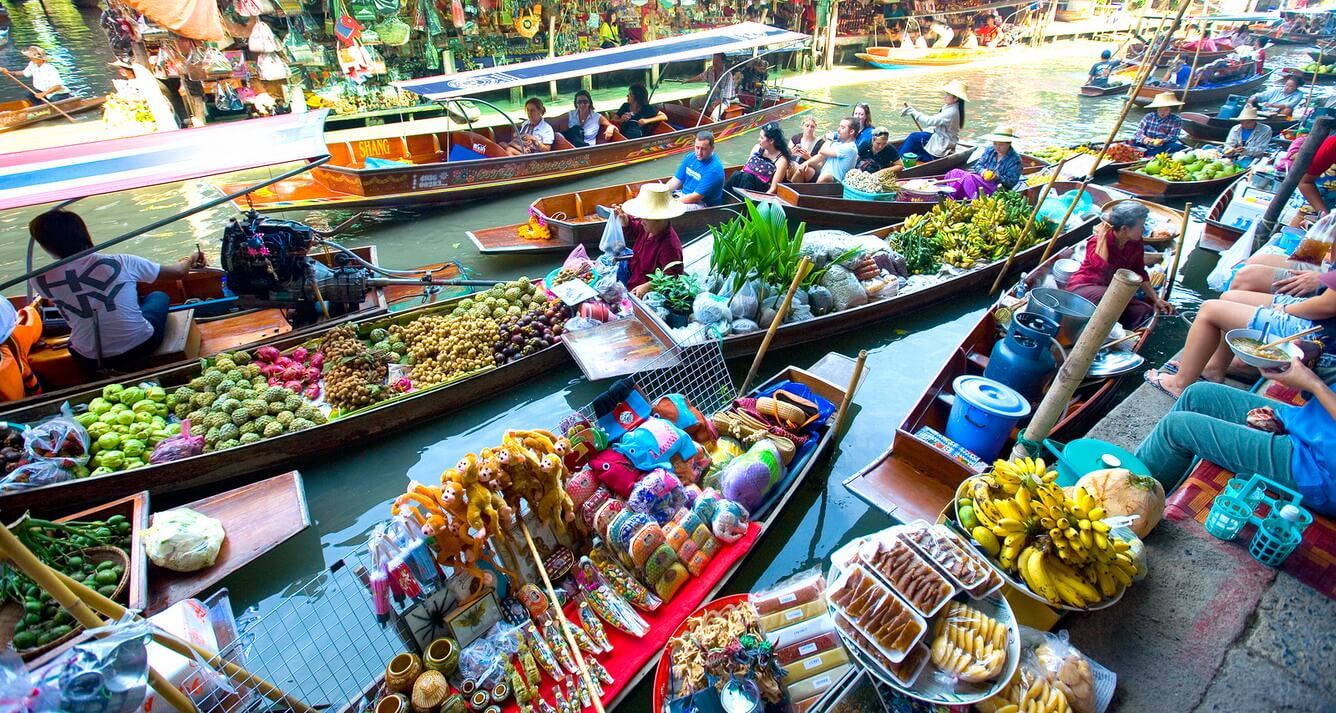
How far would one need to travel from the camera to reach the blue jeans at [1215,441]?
121 inches

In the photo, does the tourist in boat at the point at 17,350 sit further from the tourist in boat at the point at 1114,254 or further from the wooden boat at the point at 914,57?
the wooden boat at the point at 914,57

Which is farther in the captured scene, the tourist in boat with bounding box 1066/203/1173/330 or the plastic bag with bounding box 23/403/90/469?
the tourist in boat with bounding box 1066/203/1173/330

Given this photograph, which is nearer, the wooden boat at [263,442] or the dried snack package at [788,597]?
the dried snack package at [788,597]

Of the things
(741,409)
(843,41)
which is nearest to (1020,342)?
(741,409)

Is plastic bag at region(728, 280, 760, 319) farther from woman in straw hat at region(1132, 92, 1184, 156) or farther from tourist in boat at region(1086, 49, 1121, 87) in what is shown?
tourist in boat at region(1086, 49, 1121, 87)

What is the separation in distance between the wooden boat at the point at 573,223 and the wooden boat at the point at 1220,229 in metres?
4.63

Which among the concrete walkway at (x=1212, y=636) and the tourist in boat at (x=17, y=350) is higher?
the tourist in boat at (x=17, y=350)

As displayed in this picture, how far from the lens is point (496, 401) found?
5766mm

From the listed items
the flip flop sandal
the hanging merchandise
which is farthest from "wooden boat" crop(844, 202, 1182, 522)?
the hanging merchandise

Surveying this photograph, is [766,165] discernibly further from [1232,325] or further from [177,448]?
[177,448]

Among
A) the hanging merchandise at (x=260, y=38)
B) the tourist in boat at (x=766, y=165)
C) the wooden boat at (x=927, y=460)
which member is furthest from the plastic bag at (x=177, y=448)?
the hanging merchandise at (x=260, y=38)

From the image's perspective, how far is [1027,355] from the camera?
4492mm

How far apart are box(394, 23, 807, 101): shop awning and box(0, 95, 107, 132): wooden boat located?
9.39 m

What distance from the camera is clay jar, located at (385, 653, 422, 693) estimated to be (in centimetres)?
279
